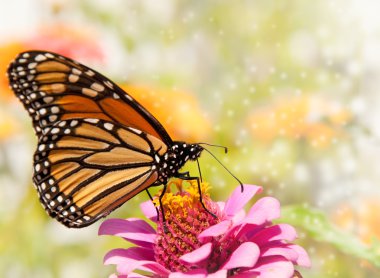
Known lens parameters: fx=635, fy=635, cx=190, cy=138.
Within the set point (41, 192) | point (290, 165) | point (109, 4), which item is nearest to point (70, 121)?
point (41, 192)

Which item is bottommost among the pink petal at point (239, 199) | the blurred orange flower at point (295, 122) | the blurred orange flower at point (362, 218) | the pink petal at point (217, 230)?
the pink petal at point (217, 230)

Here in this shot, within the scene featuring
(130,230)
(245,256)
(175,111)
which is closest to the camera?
(245,256)

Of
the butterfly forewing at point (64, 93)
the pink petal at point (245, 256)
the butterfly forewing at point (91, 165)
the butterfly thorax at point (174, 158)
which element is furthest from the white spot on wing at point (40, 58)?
the pink petal at point (245, 256)

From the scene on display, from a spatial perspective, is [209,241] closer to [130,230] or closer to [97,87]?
[130,230]

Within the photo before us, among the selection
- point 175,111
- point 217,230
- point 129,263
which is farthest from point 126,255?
point 175,111

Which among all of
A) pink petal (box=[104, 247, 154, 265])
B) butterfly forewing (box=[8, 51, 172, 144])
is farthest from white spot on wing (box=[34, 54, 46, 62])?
pink petal (box=[104, 247, 154, 265])

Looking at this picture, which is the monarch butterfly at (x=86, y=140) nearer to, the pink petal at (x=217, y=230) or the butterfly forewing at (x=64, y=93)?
the butterfly forewing at (x=64, y=93)

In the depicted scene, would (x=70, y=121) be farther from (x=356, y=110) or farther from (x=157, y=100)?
(x=356, y=110)
